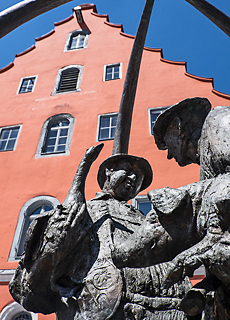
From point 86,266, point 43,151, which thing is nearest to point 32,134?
point 43,151

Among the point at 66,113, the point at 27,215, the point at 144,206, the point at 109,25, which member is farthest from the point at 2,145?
the point at 109,25

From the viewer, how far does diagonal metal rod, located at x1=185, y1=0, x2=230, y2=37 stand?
3.67 m

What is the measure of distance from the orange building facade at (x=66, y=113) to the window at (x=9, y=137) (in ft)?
0.11

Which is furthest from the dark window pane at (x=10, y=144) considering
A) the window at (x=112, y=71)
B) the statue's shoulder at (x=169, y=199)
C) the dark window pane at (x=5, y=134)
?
the statue's shoulder at (x=169, y=199)

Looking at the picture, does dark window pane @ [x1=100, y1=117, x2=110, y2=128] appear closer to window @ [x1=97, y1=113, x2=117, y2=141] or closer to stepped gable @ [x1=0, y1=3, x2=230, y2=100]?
window @ [x1=97, y1=113, x2=117, y2=141]

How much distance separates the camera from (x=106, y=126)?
10.9m

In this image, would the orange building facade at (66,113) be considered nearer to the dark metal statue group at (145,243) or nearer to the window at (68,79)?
the window at (68,79)

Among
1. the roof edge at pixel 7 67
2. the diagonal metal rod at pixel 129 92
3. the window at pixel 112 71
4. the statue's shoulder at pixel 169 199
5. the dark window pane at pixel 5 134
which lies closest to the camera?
the statue's shoulder at pixel 169 199

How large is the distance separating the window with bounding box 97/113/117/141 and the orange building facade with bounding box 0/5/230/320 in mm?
30

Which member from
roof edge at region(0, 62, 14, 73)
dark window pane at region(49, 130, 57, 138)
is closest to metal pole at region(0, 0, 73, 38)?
dark window pane at region(49, 130, 57, 138)

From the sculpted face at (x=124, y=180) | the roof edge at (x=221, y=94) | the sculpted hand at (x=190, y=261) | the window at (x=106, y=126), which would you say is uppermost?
the roof edge at (x=221, y=94)

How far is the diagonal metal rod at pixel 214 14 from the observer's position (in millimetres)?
3668

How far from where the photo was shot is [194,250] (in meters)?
1.49

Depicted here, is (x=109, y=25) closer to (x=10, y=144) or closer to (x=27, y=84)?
(x=27, y=84)
